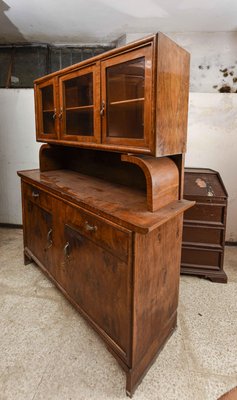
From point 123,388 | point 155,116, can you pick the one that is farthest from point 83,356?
point 155,116

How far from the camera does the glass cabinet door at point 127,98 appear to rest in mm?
1379

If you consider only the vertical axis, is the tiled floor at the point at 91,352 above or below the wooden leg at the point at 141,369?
below

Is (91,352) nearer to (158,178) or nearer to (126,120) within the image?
(158,178)

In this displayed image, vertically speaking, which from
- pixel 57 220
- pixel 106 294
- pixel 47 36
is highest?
pixel 47 36

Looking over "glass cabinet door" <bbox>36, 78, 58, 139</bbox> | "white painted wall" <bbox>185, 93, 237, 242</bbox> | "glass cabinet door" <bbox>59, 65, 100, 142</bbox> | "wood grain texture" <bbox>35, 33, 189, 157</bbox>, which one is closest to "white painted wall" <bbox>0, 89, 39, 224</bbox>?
"glass cabinet door" <bbox>36, 78, 58, 139</bbox>

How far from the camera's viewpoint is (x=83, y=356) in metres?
1.75

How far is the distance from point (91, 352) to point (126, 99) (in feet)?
5.09

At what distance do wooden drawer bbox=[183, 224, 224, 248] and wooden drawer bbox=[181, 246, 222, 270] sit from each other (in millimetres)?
76

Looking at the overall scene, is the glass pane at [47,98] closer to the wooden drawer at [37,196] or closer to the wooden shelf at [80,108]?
the wooden shelf at [80,108]

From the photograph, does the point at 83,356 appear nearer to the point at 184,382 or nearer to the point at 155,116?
the point at 184,382

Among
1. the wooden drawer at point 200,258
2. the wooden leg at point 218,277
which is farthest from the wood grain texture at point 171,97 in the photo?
the wooden leg at point 218,277

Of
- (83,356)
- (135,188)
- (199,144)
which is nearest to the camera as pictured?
(83,356)

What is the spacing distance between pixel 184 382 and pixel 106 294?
0.64 metres

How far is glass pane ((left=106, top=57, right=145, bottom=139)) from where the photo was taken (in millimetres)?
1452
